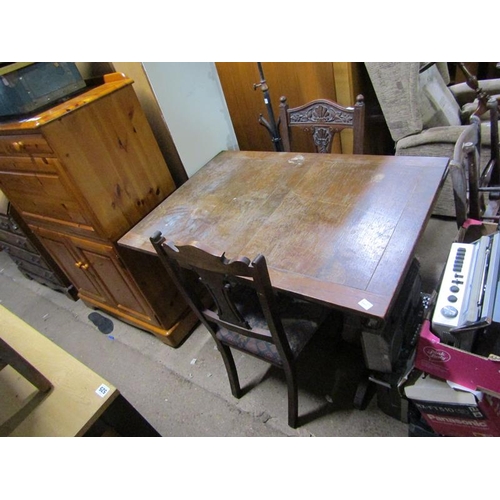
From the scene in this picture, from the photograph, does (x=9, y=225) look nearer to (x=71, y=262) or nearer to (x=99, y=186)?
(x=71, y=262)

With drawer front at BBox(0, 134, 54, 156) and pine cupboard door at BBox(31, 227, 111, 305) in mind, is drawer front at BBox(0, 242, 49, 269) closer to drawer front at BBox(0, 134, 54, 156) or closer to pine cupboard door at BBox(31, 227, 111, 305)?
pine cupboard door at BBox(31, 227, 111, 305)

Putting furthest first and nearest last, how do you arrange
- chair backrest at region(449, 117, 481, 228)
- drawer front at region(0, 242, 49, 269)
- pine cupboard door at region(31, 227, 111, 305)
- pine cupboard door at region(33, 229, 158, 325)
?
drawer front at region(0, 242, 49, 269), pine cupboard door at region(31, 227, 111, 305), pine cupboard door at region(33, 229, 158, 325), chair backrest at region(449, 117, 481, 228)

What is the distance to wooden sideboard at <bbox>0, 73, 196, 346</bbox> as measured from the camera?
128 centimetres

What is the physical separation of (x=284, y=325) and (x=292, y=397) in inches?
11.3

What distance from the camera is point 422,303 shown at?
1300mm

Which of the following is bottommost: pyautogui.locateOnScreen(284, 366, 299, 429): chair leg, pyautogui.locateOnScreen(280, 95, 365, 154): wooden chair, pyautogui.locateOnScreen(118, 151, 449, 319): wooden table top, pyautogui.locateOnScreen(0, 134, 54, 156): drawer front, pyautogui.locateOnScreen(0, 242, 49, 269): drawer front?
pyautogui.locateOnScreen(284, 366, 299, 429): chair leg

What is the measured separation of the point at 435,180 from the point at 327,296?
64 centimetres

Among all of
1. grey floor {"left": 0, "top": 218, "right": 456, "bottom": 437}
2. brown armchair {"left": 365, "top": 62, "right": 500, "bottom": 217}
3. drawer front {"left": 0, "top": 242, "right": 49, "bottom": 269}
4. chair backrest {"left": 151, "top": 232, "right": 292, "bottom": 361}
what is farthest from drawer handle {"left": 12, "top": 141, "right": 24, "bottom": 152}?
brown armchair {"left": 365, "top": 62, "right": 500, "bottom": 217}

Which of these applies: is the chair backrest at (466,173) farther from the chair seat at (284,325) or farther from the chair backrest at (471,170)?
the chair seat at (284,325)

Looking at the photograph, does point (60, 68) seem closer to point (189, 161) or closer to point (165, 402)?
point (189, 161)

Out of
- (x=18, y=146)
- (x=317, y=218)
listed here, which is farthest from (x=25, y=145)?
(x=317, y=218)

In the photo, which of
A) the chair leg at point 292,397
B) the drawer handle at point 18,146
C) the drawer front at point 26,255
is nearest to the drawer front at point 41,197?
the drawer handle at point 18,146

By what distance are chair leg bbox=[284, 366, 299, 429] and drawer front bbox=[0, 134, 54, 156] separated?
3.88 ft

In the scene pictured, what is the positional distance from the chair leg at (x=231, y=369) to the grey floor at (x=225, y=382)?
0.18ft
